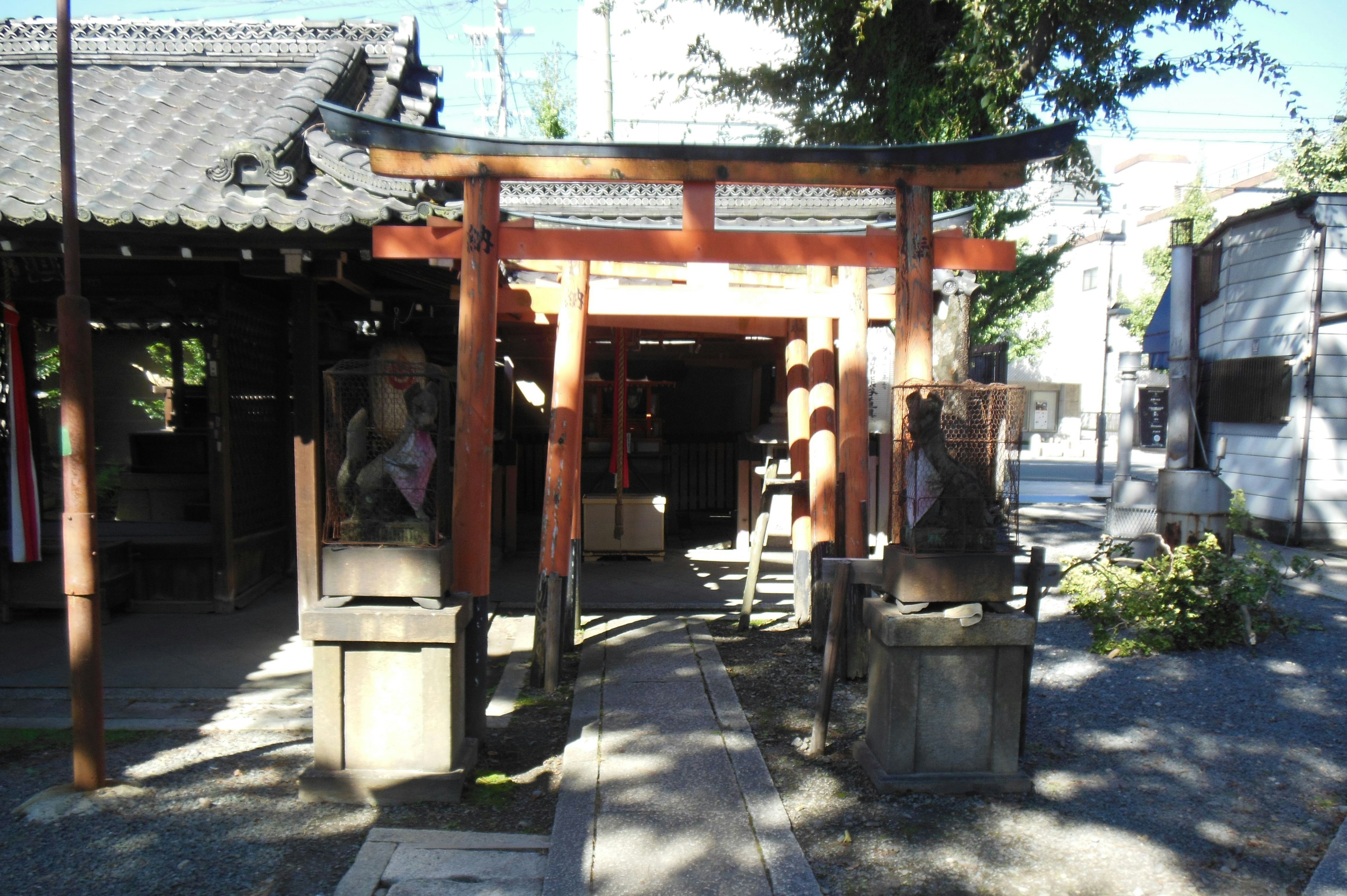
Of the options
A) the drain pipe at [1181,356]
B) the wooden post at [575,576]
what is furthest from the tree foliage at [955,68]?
the wooden post at [575,576]

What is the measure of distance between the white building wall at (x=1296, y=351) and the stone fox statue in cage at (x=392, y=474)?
10.4 m

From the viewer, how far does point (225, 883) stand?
3336 mm

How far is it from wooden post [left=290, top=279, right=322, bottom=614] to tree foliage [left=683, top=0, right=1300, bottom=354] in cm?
593

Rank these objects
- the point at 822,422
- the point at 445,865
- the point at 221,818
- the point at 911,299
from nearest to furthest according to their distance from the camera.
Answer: the point at 445,865 < the point at 221,818 < the point at 911,299 < the point at 822,422

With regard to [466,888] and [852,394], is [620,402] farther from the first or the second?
[466,888]

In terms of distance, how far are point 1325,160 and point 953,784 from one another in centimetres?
1873

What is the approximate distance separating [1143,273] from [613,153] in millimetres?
35447

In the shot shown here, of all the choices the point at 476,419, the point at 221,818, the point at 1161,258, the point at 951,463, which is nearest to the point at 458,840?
the point at 221,818

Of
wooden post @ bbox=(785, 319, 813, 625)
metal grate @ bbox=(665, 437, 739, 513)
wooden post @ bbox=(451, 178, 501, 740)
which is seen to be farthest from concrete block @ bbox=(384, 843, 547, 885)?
metal grate @ bbox=(665, 437, 739, 513)

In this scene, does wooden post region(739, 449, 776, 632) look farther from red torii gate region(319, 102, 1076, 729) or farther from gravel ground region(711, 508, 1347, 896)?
red torii gate region(319, 102, 1076, 729)

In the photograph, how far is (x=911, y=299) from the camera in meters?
4.41

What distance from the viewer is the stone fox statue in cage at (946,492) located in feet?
13.2

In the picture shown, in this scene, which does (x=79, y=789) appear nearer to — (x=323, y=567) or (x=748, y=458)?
(x=323, y=567)

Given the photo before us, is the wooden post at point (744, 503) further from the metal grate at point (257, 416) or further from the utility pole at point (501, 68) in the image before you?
the utility pole at point (501, 68)
